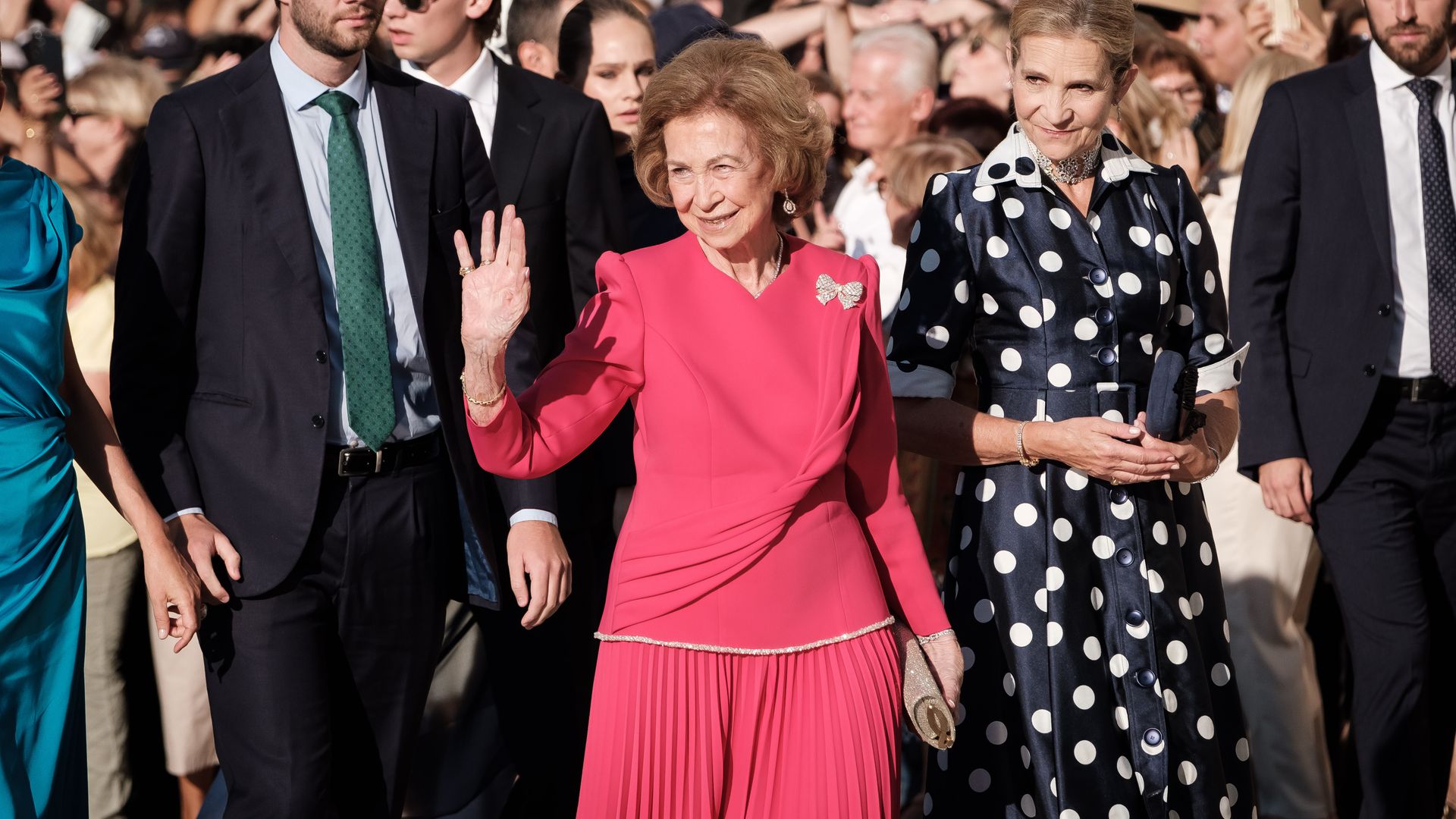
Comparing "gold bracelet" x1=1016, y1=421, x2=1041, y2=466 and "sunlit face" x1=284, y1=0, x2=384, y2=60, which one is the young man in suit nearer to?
"sunlit face" x1=284, y1=0, x2=384, y2=60

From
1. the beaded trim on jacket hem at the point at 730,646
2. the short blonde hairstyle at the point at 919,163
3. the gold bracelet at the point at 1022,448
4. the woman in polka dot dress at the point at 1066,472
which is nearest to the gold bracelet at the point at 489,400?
the beaded trim on jacket hem at the point at 730,646

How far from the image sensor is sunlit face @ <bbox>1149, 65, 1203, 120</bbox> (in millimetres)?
A: 6879

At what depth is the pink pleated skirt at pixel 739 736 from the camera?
10.2 feet

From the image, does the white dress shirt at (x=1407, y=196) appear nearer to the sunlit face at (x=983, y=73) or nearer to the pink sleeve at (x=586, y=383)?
the sunlit face at (x=983, y=73)

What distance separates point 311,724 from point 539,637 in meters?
1.24

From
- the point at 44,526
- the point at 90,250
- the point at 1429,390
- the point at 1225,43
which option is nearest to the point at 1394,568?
the point at 1429,390

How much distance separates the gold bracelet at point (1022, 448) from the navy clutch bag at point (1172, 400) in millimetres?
259

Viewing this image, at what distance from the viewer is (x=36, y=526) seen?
3539mm

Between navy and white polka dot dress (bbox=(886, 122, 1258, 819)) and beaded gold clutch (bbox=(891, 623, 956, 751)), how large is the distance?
40 centimetres

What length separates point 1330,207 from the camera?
4.93 m

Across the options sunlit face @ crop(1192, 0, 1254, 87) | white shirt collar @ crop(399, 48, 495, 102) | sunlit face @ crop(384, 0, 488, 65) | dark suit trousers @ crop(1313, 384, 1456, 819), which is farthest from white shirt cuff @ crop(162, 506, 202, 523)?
sunlit face @ crop(1192, 0, 1254, 87)

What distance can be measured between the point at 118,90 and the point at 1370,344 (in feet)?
14.8

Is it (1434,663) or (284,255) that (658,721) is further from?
(1434,663)

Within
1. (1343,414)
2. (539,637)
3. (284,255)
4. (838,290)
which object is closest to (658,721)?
(838,290)
